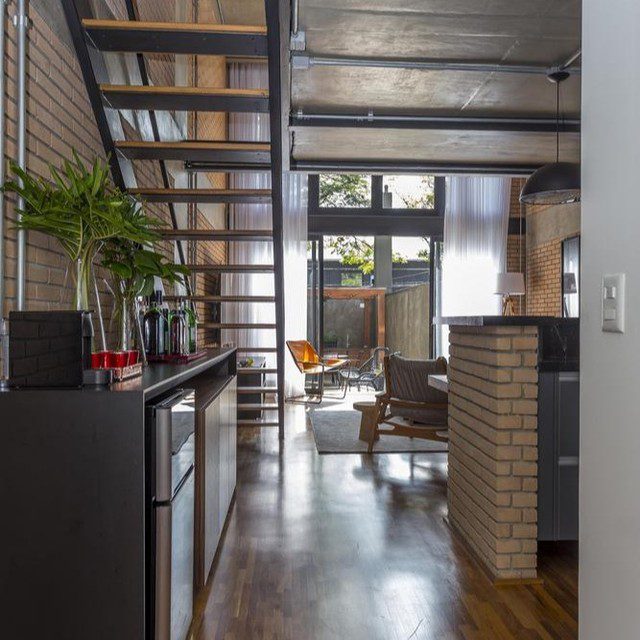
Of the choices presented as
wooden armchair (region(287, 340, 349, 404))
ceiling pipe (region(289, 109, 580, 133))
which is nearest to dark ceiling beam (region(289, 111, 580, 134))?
ceiling pipe (region(289, 109, 580, 133))

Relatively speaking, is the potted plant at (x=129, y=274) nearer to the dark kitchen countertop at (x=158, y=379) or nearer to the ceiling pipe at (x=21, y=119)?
the dark kitchen countertop at (x=158, y=379)

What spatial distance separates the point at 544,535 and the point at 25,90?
8.92ft

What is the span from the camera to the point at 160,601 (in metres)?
1.59

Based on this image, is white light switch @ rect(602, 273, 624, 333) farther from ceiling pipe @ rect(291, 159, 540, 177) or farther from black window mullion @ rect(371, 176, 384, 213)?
black window mullion @ rect(371, 176, 384, 213)

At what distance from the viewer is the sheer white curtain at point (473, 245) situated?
9062 millimetres

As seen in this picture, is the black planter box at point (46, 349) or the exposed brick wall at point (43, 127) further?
the exposed brick wall at point (43, 127)

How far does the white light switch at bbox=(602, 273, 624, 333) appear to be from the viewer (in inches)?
44.7

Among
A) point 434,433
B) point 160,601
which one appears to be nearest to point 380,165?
point 434,433

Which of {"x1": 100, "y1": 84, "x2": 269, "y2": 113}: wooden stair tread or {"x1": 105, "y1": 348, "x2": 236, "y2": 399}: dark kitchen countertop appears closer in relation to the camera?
{"x1": 105, "y1": 348, "x2": 236, "y2": 399}: dark kitchen countertop

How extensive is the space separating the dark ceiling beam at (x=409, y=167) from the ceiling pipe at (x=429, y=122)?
124 cm

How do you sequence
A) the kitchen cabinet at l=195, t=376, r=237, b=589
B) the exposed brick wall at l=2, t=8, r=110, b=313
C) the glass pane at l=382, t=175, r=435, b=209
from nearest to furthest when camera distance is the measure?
the exposed brick wall at l=2, t=8, r=110, b=313 < the kitchen cabinet at l=195, t=376, r=237, b=589 < the glass pane at l=382, t=175, r=435, b=209

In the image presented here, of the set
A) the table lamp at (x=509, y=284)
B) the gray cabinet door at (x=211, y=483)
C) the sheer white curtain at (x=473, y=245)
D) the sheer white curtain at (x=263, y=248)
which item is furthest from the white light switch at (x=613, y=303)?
the sheer white curtain at (x=473, y=245)

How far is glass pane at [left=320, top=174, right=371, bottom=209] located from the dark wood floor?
5889mm

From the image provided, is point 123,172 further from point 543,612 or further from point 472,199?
point 472,199
